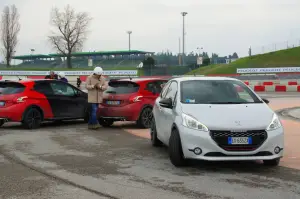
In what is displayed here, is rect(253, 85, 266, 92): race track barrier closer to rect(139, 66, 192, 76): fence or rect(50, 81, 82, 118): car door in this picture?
rect(139, 66, 192, 76): fence

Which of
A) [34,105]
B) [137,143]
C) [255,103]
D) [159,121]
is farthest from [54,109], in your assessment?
[255,103]

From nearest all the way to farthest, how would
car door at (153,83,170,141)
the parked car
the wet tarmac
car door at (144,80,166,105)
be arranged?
the wet tarmac → car door at (153,83,170,141) → the parked car → car door at (144,80,166,105)

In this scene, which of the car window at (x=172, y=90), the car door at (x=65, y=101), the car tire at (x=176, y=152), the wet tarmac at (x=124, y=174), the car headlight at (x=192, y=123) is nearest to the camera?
the wet tarmac at (x=124, y=174)

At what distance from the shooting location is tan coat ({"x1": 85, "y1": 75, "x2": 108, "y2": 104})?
484 inches

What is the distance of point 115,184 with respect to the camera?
19.8 feet

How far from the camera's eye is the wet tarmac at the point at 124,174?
560cm

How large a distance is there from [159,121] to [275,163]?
2512 mm

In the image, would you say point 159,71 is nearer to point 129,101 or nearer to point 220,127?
point 129,101

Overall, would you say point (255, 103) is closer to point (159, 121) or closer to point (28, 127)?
point (159, 121)

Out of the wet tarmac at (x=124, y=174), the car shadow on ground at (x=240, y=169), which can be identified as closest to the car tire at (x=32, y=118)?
the wet tarmac at (x=124, y=174)

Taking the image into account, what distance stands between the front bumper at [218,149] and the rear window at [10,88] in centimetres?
707

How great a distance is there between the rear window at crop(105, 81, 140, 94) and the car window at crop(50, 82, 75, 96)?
1.54m

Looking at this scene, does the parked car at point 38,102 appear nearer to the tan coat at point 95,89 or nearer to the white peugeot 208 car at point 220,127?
the tan coat at point 95,89

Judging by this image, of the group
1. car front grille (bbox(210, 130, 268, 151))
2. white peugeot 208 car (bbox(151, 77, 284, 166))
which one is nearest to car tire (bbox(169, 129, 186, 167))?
white peugeot 208 car (bbox(151, 77, 284, 166))
